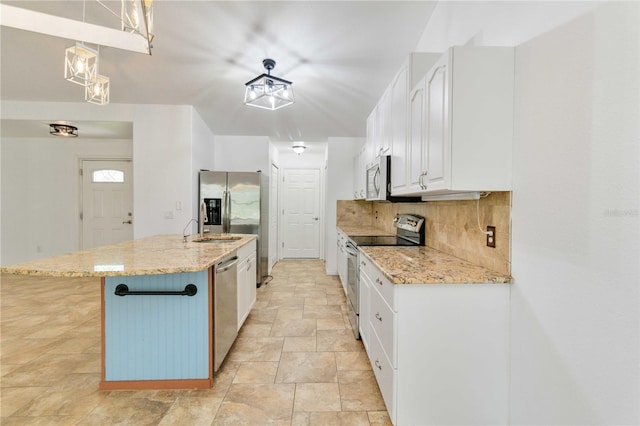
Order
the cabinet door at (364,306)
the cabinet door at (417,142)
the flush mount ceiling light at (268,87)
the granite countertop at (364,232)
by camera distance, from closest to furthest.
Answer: the cabinet door at (417,142) → the cabinet door at (364,306) → the flush mount ceiling light at (268,87) → the granite countertop at (364,232)

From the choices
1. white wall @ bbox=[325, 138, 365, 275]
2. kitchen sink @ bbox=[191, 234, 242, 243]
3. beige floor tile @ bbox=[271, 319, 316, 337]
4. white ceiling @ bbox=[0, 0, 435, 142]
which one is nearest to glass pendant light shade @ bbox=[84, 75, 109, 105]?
white ceiling @ bbox=[0, 0, 435, 142]

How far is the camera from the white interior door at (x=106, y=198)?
16.4 feet

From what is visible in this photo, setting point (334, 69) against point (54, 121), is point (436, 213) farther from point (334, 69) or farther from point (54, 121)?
point (54, 121)

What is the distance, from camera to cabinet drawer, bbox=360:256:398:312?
55.6 inches

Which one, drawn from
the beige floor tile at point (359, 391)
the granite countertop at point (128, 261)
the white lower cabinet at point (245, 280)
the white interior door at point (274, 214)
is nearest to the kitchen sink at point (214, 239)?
the white lower cabinet at point (245, 280)

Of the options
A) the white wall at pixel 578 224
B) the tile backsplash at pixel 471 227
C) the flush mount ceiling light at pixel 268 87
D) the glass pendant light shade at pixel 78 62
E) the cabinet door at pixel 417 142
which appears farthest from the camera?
the flush mount ceiling light at pixel 268 87

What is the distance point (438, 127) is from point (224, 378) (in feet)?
7.09

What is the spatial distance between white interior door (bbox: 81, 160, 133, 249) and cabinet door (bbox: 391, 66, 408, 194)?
5.08m

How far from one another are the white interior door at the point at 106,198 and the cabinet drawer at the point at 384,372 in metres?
5.11

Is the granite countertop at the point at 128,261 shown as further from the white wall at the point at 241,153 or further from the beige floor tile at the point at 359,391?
the white wall at the point at 241,153

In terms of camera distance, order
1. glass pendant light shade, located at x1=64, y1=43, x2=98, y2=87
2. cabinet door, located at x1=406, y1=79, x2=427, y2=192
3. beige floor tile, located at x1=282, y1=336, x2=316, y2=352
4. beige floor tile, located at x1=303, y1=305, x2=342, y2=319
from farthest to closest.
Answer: beige floor tile, located at x1=303, y1=305, x2=342, y2=319 → beige floor tile, located at x1=282, y1=336, x2=316, y2=352 → glass pendant light shade, located at x1=64, y1=43, x2=98, y2=87 → cabinet door, located at x1=406, y1=79, x2=427, y2=192

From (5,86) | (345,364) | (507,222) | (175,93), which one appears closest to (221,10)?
(175,93)

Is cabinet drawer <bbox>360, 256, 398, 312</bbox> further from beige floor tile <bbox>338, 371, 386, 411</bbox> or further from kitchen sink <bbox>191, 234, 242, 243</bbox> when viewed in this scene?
→ kitchen sink <bbox>191, 234, 242, 243</bbox>

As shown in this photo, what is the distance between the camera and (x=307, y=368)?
200cm
